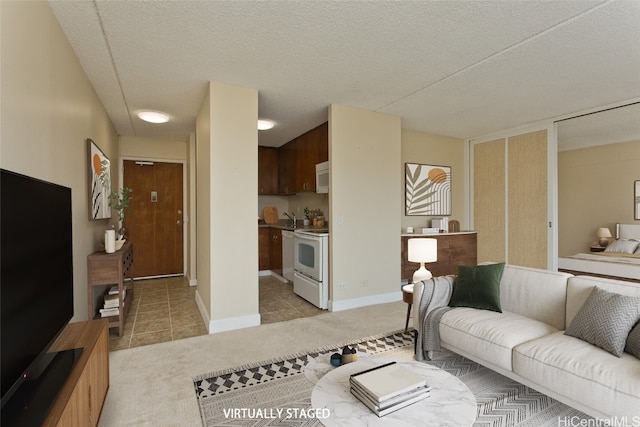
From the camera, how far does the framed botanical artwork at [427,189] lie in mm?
5051

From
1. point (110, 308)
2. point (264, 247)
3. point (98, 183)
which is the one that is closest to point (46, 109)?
point (98, 183)

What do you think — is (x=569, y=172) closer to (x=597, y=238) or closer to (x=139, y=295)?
(x=597, y=238)

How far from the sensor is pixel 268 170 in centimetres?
611

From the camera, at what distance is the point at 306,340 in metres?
2.88

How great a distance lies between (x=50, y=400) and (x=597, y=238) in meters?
7.08

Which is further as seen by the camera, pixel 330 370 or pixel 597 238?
pixel 597 238

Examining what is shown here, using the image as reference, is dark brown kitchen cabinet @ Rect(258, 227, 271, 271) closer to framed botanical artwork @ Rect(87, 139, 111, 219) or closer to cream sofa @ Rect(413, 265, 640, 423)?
framed botanical artwork @ Rect(87, 139, 111, 219)

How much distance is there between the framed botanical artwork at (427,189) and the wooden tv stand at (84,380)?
4279 millimetres

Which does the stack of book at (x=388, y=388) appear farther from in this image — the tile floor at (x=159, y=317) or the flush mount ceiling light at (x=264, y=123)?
the flush mount ceiling light at (x=264, y=123)

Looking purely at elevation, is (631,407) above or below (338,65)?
below

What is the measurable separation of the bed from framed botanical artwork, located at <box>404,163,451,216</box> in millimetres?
2150

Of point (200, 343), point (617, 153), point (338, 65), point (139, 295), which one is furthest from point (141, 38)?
point (617, 153)

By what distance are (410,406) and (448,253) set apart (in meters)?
3.95

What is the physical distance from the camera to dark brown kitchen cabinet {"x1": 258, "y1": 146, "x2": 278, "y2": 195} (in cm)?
605
